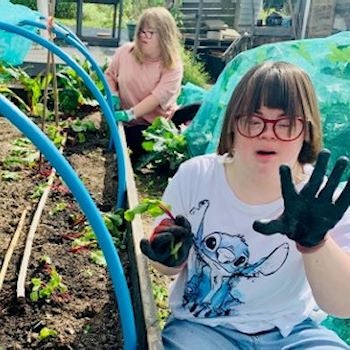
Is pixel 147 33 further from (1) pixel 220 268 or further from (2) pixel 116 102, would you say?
(1) pixel 220 268

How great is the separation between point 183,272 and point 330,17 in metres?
12.4

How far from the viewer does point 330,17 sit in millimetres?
13273

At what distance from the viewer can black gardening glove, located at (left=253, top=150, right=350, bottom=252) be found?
129 centimetres

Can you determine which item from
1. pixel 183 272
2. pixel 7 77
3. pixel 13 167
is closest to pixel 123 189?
pixel 13 167

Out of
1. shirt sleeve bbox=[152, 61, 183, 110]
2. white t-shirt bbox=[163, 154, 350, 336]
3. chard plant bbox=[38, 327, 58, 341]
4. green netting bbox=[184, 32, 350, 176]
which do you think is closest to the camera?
white t-shirt bbox=[163, 154, 350, 336]

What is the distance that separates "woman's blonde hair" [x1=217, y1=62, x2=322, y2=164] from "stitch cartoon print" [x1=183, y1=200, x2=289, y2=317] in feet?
0.87

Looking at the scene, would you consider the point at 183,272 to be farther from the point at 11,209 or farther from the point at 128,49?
the point at 128,49

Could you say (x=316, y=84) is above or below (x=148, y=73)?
above

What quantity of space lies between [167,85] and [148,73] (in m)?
0.15

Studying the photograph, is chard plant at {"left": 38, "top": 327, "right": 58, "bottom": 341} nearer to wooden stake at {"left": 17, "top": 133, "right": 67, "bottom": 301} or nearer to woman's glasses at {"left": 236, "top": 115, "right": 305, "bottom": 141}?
wooden stake at {"left": 17, "top": 133, "right": 67, "bottom": 301}

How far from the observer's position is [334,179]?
1294 mm

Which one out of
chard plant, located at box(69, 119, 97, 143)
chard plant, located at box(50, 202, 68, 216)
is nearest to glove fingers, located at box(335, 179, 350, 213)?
chard plant, located at box(50, 202, 68, 216)

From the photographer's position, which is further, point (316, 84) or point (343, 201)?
point (316, 84)

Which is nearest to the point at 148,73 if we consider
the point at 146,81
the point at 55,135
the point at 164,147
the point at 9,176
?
the point at 146,81
